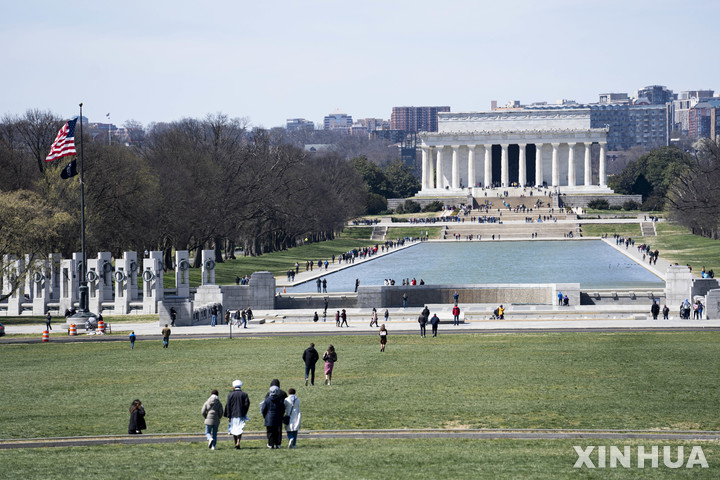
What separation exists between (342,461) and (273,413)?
1.89m

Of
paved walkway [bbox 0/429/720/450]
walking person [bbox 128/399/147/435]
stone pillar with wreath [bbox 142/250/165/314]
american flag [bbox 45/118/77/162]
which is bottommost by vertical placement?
paved walkway [bbox 0/429/720/450]

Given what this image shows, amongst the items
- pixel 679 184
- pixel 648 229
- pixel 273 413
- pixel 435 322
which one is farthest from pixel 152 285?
pixel 648 229

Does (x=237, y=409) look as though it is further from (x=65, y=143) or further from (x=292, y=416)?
(x=65, y=143)

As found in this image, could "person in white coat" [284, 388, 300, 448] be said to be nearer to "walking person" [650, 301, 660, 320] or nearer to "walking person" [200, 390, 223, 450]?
"walking person" [200, 390, 223, 450]

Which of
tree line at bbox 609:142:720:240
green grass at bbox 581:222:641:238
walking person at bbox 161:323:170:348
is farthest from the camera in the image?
green grass at bbox 581:222:641:238

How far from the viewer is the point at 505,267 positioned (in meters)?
82.4

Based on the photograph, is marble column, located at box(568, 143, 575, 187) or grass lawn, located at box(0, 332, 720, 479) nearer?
grass lawn, located at box(0, 332, 720, 479)

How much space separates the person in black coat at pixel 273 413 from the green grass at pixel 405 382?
8.74 feet

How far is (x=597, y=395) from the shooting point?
89.3 ft

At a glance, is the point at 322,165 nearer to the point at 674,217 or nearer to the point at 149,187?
the point at 674,217

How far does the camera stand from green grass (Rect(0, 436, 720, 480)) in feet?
61.5

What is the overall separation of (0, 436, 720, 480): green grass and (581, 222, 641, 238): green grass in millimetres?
104049

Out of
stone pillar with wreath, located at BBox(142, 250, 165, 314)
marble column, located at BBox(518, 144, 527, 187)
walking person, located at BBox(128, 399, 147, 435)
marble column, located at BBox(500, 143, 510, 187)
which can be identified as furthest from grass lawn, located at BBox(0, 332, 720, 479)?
marble column, located at BBox(500, 143, 510, 187)

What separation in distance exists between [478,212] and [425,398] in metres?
129
